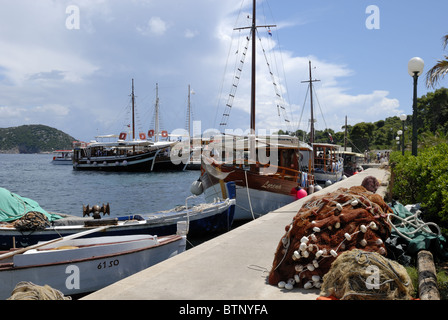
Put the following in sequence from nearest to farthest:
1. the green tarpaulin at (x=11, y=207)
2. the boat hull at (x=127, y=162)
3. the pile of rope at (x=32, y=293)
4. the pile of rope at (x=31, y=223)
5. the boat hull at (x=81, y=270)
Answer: the pile of rope at (x=32, y=293)
the boat hull at (x=81, y=270)
the pile of rope at (x=31, y=223)
the green tarpaulin at (x=11, y=207)
the boat hull at (x=127, y=162)

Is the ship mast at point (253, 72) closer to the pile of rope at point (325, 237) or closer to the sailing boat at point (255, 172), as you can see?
the sailing boat at point (255, 172)

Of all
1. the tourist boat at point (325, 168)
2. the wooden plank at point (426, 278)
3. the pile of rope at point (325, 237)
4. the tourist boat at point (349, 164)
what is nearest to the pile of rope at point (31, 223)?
the pile of rope at point (325, 237)

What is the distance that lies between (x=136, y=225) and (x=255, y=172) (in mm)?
6339

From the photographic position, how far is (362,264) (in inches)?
156

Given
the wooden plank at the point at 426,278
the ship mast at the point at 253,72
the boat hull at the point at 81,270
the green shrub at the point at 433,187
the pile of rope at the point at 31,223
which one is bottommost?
the boat hull at the point at 81,270

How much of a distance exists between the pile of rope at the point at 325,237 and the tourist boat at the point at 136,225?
5.70m

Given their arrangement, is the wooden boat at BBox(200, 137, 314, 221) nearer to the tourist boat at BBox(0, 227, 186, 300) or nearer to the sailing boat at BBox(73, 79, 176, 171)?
the tourist boat at BBox(0, 227, 186, 300)

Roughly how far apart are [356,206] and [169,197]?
84.2ft

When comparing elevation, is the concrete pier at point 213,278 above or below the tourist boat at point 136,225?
above

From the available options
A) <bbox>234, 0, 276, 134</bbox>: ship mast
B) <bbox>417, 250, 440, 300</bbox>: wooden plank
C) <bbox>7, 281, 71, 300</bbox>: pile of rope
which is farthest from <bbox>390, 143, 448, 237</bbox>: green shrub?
<bbox>234, 0, 276, 134</bbox>: ship mast

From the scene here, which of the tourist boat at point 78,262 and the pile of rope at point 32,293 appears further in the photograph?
the tourist boat at point 78,262

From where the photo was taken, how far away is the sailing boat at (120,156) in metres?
62.2
